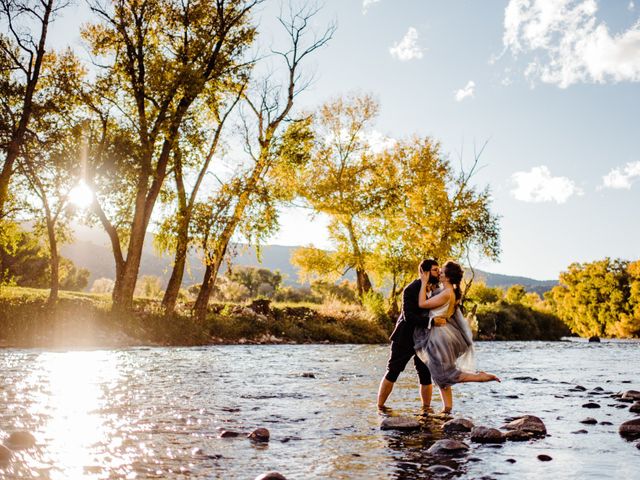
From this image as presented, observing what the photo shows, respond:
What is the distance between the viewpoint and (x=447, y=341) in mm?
8312

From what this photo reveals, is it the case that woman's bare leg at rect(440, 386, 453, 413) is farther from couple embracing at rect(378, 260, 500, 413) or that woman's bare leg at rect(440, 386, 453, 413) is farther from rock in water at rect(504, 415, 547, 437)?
rock in water at rect(504, 415, 547, 437)

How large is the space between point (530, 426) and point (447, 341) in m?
2.09

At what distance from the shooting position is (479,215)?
40.6 meters

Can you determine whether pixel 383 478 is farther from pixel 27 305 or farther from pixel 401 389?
pixel 27 305

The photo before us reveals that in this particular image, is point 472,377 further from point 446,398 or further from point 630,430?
point 630,430

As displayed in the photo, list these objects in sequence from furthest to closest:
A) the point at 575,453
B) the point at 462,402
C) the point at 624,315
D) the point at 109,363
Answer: the point at 624,315 < the point at 109,363 < the point at 462,402 < the point at 575,453

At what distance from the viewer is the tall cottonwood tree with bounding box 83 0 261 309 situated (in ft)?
76.9

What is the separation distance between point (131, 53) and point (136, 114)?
2576 mm

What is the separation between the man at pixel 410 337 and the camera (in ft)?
27.8

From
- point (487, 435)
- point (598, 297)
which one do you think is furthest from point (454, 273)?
point (598, 297)

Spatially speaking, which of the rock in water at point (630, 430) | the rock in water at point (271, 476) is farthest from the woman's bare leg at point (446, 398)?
the rock in water at point (271, 476)

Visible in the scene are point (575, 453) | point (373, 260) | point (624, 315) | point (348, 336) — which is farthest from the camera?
point (624, 315)

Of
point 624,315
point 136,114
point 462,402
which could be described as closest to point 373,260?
point 136,114

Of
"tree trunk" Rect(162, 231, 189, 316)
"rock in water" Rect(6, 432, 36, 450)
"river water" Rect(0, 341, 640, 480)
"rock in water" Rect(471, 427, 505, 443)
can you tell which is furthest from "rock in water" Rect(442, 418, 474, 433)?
"tree trunk" Rect(162, 231, 189, 316)
